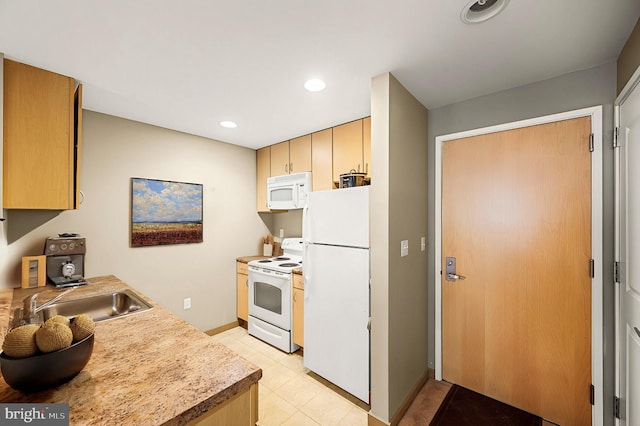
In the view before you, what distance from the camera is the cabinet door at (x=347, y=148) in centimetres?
261

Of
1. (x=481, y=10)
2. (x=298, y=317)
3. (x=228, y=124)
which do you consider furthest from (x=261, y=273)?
(x=481, y=10)

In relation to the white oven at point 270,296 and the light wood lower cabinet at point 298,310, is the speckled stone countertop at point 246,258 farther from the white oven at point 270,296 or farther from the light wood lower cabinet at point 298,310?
the light wood lower cabinet at point 298,310

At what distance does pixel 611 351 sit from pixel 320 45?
2489mm

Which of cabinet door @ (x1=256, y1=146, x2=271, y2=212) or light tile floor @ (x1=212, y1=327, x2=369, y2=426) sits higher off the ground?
cabinet door @ (x1=256, y1=146, x2=271, y2=212)

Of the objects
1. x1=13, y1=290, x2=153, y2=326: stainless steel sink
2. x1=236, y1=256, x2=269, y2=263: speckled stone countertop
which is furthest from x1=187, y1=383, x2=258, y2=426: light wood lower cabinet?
x1=236, y1=256, x2=269, y2=263: speckled stone countertop

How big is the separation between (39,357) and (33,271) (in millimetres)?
1745

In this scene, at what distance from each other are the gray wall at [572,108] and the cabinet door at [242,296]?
271 centimetres

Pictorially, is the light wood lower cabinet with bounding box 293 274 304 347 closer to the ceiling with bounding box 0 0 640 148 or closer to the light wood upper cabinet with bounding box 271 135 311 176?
the light wood upper cabinet with bounding box 271 135 311 176

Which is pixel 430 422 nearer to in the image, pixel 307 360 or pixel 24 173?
pixel 307 360

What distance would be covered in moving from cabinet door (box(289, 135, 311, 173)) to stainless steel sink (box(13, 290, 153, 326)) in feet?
6.50

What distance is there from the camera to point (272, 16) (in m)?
1.29

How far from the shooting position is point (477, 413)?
1953mm

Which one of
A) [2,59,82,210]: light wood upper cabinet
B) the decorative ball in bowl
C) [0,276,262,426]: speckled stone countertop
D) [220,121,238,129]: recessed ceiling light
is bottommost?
[0,276,262,426]: speckled stone countertop

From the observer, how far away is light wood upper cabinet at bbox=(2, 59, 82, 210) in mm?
1615
